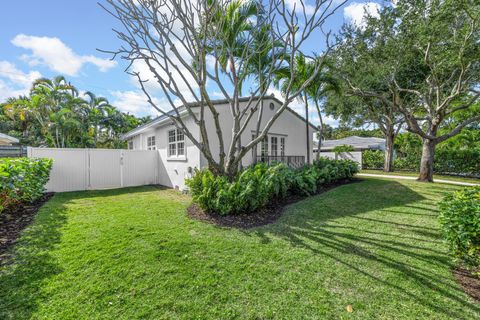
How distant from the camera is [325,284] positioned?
2922mm

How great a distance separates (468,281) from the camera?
3.01 m

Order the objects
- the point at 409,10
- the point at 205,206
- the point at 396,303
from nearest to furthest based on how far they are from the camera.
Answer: the point at 396,303 < the point at 205,206 < the point at 409,10

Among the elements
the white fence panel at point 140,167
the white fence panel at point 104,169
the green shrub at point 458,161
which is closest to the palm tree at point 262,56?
the white fence panel at point 140,167

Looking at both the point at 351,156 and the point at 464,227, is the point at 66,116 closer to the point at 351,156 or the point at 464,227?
the point at 464,227

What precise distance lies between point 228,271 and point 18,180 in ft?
17.4

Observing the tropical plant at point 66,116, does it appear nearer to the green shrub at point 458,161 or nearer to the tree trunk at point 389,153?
the tree trunk at point 389,153

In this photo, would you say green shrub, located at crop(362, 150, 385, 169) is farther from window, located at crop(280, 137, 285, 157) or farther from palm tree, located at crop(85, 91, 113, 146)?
palm tree, located at crop(85, 91, 113, 146)

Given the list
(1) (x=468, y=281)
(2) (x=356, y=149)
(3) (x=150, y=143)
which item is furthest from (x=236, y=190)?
(2) (x=356, y=149)

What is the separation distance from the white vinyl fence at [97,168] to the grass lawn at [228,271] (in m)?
4.68

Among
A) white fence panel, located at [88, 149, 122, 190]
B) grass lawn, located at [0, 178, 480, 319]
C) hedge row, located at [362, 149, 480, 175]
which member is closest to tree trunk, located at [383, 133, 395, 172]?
hedge row, located at [362, 149, 480, 175]

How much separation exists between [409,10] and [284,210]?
33.4 ft

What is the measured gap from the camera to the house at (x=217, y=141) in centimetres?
912

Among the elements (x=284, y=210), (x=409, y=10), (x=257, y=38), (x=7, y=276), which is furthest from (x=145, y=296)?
(x=409, y=10)

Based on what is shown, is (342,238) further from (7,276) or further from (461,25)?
(461,25)
